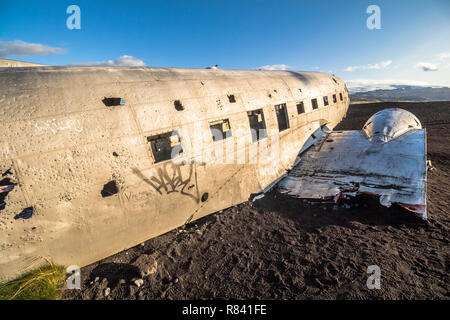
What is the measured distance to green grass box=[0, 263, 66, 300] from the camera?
4453 millimetres

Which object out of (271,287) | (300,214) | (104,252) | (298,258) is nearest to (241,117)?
(300,214)

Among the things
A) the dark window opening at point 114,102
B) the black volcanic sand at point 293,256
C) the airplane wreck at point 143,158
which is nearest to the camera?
the airplane wreck at point 143,158

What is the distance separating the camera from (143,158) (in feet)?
19.0

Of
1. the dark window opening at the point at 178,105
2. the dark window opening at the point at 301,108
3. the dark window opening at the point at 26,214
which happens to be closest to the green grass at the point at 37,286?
the dark window opening at the point at 26,214

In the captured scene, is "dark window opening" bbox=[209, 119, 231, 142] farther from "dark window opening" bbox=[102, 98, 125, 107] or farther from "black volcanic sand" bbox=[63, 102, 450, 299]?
"black volcanic sand" bbox=[63, 102, 450, 299]

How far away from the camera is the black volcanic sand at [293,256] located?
193 inches

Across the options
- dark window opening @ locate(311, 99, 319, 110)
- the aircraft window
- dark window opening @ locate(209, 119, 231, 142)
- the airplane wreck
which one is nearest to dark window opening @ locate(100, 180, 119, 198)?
the airplane wreck

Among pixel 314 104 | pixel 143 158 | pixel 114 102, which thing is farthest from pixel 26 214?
pixel 314 104

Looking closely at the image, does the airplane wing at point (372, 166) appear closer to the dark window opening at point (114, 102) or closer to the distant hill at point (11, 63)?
the dark window opening at point (114, 102)

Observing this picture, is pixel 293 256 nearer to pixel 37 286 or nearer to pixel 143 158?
pixel 143 158

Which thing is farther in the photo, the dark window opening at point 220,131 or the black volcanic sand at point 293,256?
the dark window opening at point 220,131

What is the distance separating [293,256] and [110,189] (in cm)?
574

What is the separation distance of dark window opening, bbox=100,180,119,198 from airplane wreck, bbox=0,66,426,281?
0.02 metres

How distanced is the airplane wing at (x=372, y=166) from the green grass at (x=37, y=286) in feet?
27.3
